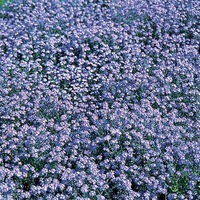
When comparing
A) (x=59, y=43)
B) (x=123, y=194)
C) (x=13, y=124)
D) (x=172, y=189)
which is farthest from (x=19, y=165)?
(x=59, y=43)

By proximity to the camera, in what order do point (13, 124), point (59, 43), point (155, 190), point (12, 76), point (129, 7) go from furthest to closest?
point (129, 7) < point (59, 43) < point (12, 76) < point (13, 124) < point (155, 190)

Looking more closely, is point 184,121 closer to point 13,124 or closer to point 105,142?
point 105,142

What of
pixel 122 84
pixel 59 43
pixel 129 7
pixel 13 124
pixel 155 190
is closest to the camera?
pixel 155 190

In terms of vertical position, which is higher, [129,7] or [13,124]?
[129,7]

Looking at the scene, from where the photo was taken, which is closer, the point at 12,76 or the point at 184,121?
the point at 184,121

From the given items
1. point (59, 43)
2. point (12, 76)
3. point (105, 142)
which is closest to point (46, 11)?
point (59, 43)

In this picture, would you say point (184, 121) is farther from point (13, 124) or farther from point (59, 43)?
point (59, 43)
